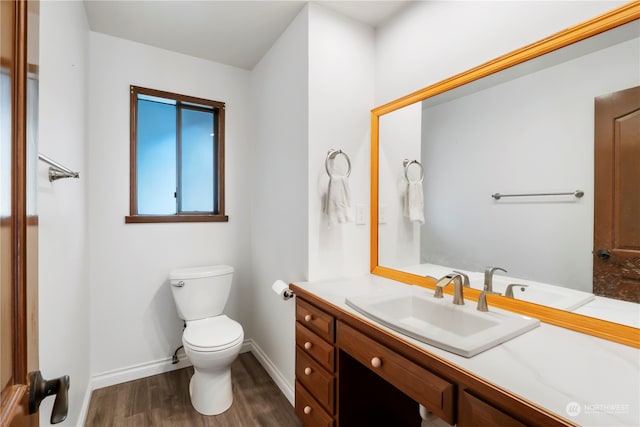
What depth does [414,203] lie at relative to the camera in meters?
1.74

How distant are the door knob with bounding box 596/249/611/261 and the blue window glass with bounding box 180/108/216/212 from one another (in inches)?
94.6

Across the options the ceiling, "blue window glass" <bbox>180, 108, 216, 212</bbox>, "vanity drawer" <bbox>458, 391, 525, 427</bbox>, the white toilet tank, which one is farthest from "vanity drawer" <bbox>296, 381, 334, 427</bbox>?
the ceiling

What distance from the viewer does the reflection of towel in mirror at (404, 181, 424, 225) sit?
170cm

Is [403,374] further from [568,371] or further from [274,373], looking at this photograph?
[274,373]

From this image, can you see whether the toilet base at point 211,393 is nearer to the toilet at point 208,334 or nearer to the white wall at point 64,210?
the toilet at point 208,334

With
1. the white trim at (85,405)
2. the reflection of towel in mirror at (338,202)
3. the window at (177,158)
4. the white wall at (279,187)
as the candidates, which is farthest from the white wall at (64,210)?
the reflection of towel in mirror at (338,202)

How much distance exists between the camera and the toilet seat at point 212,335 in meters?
1.76

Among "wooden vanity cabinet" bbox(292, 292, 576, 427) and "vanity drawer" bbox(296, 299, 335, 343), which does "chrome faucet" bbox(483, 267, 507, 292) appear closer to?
"wooden vanity cabinet" bbox(292, 292, 576, 427)

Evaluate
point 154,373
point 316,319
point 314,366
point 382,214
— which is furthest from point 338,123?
point 154,373

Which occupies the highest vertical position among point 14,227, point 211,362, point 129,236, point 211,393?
point 14,227

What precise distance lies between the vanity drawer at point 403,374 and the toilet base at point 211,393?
100cm

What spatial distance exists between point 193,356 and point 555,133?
82.1 inches

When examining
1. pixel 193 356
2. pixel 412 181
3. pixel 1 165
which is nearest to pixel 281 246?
pixel 193 356

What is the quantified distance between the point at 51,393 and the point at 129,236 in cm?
189
